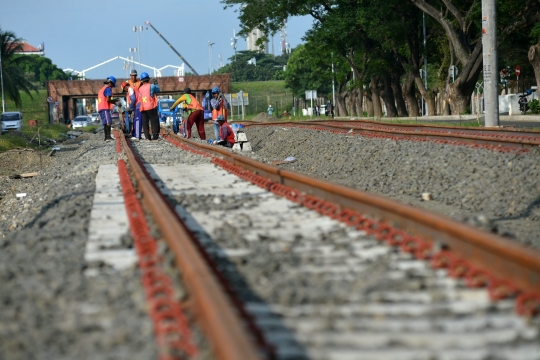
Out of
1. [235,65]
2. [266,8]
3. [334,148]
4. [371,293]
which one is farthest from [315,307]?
[235,65]

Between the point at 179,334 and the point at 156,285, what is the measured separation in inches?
34.3

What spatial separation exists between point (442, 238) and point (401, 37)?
42.5 meters

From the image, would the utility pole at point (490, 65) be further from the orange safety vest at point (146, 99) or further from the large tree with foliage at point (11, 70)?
the large tree with foliage at point (11, 70)

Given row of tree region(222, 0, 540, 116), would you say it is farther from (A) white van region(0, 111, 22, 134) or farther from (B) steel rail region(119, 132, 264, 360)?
(B) steel rail region(119, 132, 264, 360)

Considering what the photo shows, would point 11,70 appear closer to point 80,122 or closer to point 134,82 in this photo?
point 80,122

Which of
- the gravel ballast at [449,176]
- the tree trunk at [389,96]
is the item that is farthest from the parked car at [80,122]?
the gravel ballast at [449,176]

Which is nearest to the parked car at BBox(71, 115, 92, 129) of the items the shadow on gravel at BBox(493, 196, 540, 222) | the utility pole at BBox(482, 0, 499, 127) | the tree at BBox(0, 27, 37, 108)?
the tree at BBox(0, 27, 37, 108)

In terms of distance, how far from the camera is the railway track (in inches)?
155

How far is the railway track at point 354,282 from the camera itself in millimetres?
3939

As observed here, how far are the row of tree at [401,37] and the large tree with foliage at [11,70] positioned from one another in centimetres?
3781

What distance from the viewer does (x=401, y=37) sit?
47.1m

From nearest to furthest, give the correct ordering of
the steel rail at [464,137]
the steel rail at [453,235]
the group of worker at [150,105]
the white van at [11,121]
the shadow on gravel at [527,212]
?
the steel rail at [453,235], the shadow on gravel at [527,212], the steel rail at [464,137], the group of worker at [150,105], the white van at [11,121]

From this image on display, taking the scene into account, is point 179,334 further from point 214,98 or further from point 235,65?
point 235,65

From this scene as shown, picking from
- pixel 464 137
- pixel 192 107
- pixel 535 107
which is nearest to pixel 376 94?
pixel 535 107
